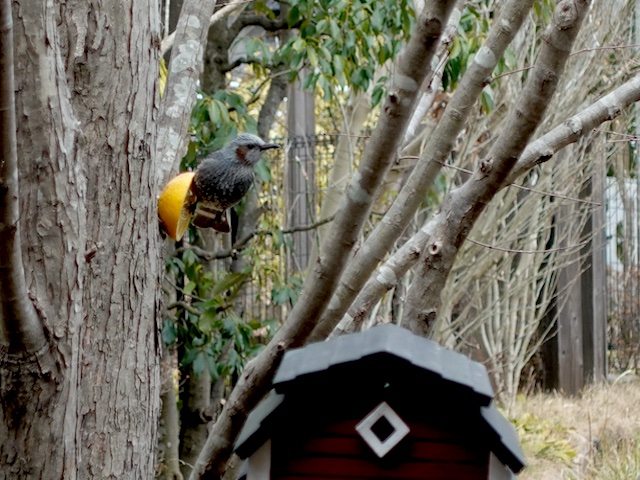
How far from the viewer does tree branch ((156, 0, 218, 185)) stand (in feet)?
6.58


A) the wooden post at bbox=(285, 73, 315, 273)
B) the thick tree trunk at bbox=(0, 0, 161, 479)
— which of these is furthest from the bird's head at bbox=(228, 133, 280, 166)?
the wooden post at bbox=(285, 73, 315, 273)

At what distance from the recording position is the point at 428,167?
Result: 6.52 feet

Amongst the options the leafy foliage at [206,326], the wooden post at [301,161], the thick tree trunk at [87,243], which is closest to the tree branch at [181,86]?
the thick tree trunk at [87,243]

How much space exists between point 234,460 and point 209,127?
2.02 m

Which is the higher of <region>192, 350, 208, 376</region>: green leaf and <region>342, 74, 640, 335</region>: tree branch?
<region>342, 74, 640, 335</region>: tree branch

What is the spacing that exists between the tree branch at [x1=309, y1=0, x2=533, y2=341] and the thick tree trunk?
0.42 m

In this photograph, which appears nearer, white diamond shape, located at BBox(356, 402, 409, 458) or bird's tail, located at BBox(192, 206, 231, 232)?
white diamond shape, located at BBox(356, 402, 409, 458)

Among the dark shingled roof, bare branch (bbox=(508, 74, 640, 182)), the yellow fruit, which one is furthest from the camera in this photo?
bare branch (bbox=(508, 74, 640, 182))

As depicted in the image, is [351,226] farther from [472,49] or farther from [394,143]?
[472,49]

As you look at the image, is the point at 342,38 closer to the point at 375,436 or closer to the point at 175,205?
the point at 175,205

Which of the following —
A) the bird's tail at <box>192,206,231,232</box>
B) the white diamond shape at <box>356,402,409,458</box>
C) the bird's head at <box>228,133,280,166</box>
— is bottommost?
the bird's tail at <box>192,206,231,232</box>

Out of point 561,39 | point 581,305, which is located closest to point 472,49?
point 561,39

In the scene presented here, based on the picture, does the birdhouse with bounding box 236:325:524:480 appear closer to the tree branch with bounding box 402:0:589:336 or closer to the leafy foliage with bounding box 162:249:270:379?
the tree branch with bounding box 402:0:589:336

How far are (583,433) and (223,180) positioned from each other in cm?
444
